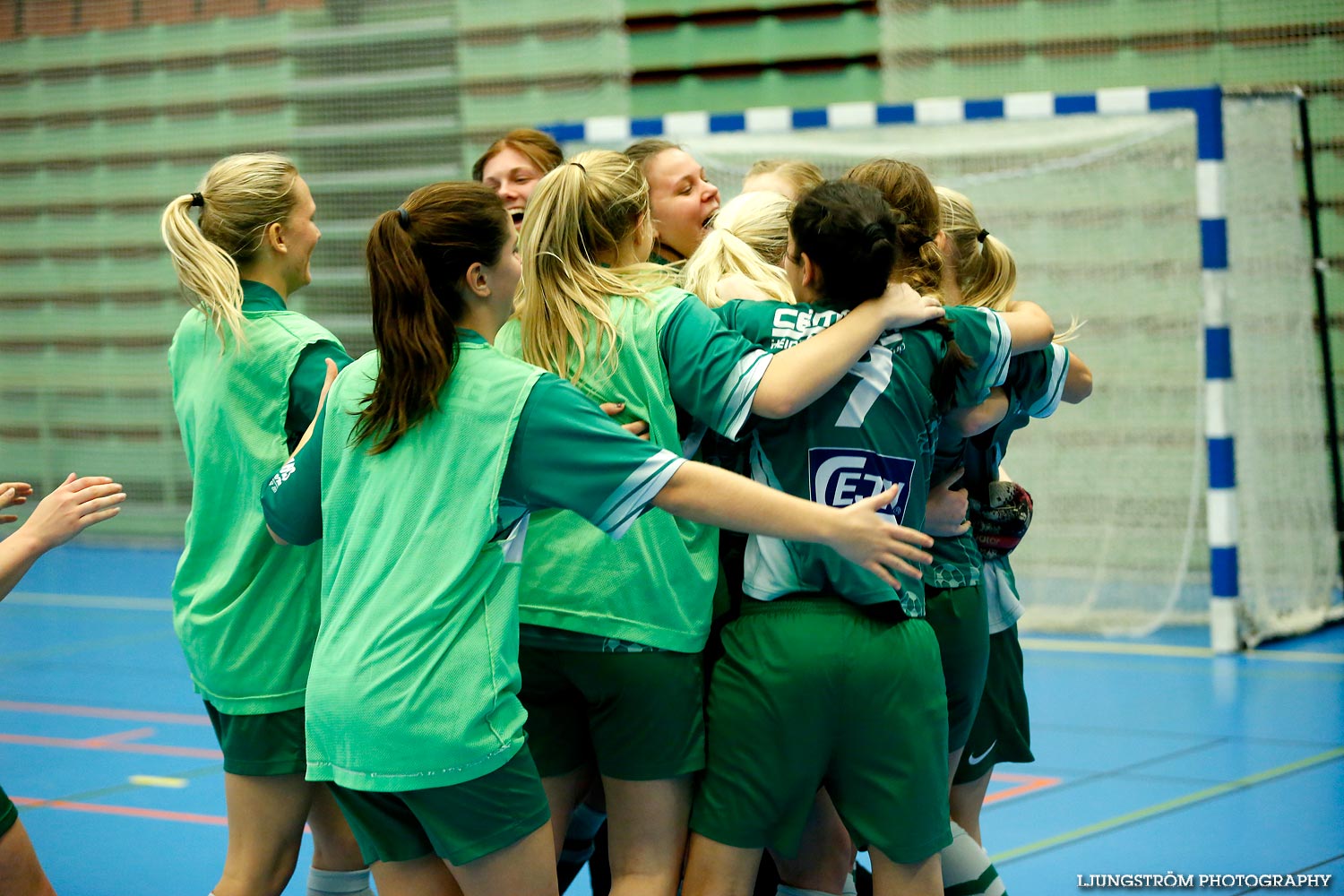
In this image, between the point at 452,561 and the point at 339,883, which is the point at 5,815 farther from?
the point at 452,561

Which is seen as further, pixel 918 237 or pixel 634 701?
pixel 918 237

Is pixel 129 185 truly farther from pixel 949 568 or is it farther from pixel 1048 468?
pixel 949 568

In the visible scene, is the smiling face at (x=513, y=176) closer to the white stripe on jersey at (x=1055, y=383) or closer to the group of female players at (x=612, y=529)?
the group of female players at (x=612, y=529)

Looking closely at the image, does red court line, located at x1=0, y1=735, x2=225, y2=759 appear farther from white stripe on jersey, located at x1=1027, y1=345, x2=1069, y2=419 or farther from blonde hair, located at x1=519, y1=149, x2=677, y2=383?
white stripe on jersey, located at x1=1027, y1=345, x2=1069, y2=419

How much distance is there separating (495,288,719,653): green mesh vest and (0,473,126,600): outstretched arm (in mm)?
755

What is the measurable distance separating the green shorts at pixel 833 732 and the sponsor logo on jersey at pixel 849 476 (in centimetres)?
17

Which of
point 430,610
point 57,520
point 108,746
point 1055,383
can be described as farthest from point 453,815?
point 108,746

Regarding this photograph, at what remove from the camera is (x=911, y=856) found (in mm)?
2379

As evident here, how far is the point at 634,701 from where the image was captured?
2.47m

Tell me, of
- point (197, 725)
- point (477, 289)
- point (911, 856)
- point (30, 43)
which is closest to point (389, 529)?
point (477, 289)

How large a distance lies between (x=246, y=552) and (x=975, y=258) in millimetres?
1515

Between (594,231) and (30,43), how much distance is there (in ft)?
34.9

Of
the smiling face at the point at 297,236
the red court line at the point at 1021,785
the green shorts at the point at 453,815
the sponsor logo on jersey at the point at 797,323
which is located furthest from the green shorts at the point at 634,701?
the red court line at the point at 1021,785

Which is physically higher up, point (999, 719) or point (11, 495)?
point (11, 495)
